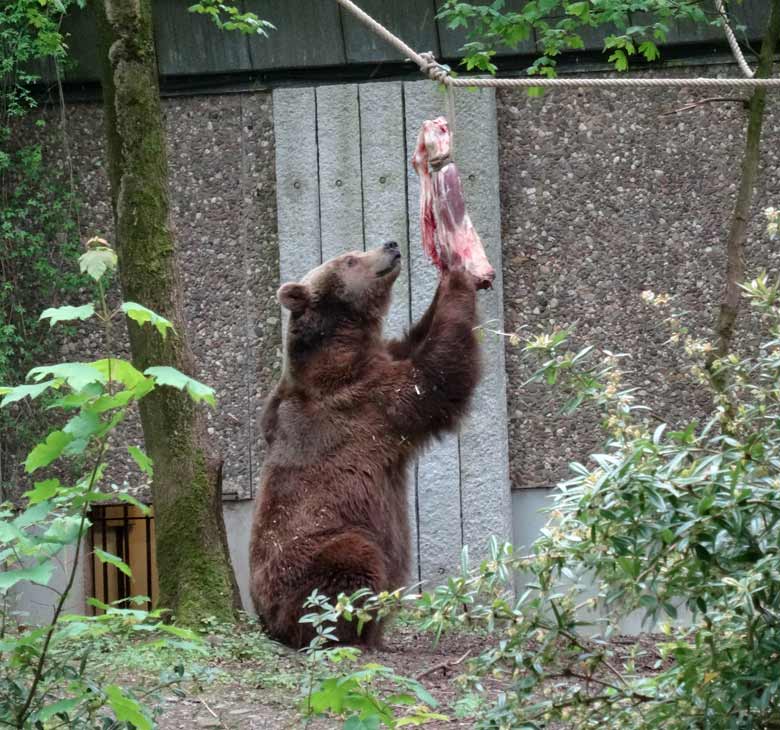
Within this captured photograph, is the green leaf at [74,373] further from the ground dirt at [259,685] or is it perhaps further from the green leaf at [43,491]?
the ground dirt at [259,685]

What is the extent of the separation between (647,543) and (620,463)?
202mm

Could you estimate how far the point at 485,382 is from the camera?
7.71 metres

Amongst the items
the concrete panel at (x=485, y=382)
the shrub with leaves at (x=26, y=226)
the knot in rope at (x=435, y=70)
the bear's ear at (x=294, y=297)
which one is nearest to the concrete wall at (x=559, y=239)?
the concrete panel at (x=485, y=382)

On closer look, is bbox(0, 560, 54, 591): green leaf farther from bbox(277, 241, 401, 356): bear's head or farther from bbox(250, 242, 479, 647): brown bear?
bbox(277, 241, 401, 356): bear's head

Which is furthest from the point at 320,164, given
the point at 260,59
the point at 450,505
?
the point at 450,505

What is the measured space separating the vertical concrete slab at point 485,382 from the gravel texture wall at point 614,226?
19cm

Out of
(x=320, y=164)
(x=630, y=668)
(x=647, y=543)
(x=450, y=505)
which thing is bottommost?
(x=450, y=505)

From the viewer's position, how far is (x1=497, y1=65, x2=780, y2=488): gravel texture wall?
25.6 ft

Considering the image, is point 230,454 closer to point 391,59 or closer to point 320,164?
point 320,164

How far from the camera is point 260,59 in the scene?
26.3 feet

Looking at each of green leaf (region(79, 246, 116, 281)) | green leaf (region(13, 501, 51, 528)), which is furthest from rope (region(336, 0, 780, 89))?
green leaf (region(13, 501, 51, 528))

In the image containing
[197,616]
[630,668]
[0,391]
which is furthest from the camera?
[197,616]

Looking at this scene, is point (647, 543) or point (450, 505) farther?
point (450, 505)

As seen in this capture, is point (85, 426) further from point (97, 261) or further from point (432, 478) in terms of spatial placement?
point (432, 478)
